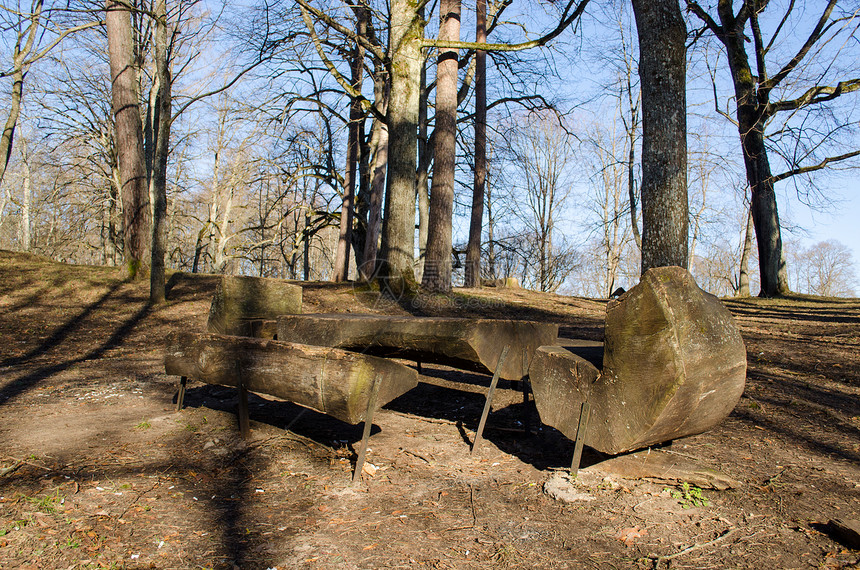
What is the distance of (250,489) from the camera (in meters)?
3.03

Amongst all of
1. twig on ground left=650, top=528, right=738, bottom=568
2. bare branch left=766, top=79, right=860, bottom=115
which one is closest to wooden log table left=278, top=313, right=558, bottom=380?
twig on ground left=650, top=528, right=738, bottom=568

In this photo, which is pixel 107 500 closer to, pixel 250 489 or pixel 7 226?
pixel 250 489

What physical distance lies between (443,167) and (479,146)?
13.8 feet

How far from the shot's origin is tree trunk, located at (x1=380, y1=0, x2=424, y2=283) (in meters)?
8.93

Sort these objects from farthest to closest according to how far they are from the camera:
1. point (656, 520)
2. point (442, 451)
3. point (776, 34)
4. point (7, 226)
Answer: point (7, 226)
point (776, 34)
point (442, 451)
point (656, 520)

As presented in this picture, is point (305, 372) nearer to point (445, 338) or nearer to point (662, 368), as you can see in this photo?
point (445, 338)

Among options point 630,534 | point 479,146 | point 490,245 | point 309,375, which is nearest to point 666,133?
point 630,534

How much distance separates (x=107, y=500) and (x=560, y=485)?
242cm

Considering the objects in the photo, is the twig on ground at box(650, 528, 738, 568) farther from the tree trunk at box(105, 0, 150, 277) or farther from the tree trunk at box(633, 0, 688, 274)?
the tree trunk at box(105, 0, 150, 277)

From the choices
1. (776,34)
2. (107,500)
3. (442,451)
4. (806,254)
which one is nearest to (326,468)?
(442,451)

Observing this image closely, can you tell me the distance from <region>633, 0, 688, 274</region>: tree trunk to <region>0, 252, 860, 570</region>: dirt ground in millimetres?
1619

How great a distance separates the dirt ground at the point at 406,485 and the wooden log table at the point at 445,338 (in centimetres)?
60

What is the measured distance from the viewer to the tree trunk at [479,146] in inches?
555

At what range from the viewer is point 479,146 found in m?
14.3
